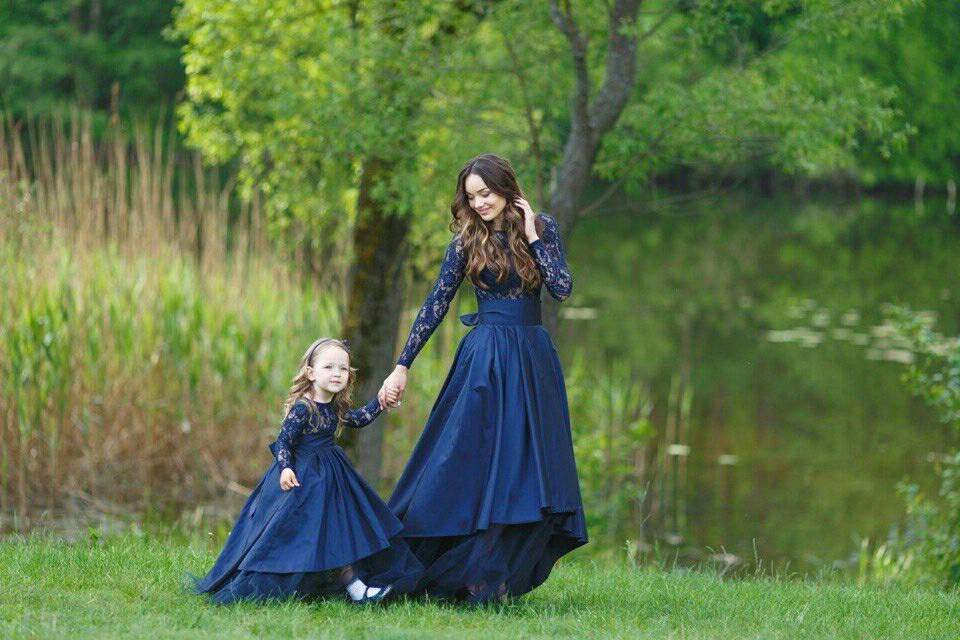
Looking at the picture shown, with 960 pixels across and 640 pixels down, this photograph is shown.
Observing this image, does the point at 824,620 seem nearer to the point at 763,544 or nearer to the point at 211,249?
the point at 763,544

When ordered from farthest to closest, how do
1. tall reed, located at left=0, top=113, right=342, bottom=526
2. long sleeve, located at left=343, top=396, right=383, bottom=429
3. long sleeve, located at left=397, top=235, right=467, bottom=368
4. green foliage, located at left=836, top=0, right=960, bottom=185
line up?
green foliage, located at left=836, top=0, right=960, bottom=185 < tall reed, located at left=0, top=113, right=342, bottom=526 < long sleeve, located at left=397, top=235, right=467, bottom=368 < long sleeve, located at left=343, top=396, right=383, bottom=429

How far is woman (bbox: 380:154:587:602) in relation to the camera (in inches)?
189

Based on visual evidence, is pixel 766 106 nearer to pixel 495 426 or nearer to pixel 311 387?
pixel 495 426

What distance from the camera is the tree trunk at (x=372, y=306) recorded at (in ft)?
29.4

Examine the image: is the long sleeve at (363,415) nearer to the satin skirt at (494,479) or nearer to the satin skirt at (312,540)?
the satin skirt at (312,540)

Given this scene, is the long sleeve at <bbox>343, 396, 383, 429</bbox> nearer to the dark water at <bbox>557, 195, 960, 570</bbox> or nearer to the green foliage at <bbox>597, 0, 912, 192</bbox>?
the dark water at <bbox>557, 195, 960, 570</bbox>

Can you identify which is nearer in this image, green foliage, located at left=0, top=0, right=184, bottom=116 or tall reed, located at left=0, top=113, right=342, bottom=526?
tall reed, located at left=0, top=113, right=342, bottom=526

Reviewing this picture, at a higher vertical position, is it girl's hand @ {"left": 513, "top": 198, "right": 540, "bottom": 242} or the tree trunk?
girl's hand @ {"left": 513, "top": 198, "right": 540, "bottom": 242}

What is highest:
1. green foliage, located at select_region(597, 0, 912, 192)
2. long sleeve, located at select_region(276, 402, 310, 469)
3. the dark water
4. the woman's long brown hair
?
green foliage, located at select_region(597, 0, 912, 192)

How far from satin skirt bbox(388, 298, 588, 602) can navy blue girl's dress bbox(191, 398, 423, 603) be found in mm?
142

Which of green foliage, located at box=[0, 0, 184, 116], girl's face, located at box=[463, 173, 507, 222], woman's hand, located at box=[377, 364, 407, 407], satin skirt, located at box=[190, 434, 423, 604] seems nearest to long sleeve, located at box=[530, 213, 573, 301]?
girl's face, located at box=[463, 173, 507, 222]

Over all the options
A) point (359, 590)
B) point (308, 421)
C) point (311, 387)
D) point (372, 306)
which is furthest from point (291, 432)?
point (372, 306)

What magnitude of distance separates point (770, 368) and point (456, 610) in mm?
12382

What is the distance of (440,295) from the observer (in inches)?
200
